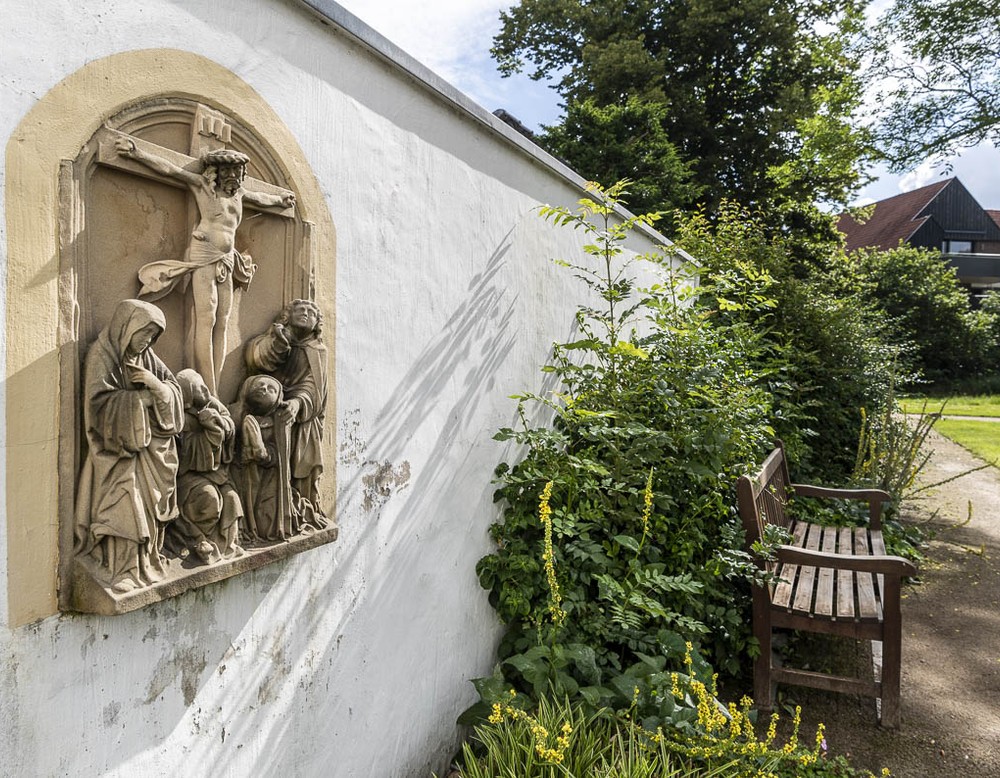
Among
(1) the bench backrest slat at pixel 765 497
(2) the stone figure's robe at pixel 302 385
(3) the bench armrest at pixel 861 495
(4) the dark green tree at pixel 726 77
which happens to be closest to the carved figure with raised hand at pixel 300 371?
(2) the stone figure's robe at pixel 302 385

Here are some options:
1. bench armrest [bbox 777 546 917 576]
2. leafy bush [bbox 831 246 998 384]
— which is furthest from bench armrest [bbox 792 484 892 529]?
leafy bush [bbox 831 246 998 384]

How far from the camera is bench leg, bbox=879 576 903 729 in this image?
315cm

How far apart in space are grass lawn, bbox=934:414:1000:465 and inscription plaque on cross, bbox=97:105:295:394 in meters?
10.9

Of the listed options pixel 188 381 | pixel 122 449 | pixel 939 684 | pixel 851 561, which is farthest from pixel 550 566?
pixel 939 684

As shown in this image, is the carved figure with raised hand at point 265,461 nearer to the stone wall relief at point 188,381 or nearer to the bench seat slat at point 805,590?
the stone wall relief at point 188,381

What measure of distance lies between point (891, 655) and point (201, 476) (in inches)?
123

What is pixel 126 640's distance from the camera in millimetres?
1473

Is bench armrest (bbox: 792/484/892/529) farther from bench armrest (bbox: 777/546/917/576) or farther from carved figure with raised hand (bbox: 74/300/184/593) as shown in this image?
carved figure with raised hand (bbox: 74/300/184/593)

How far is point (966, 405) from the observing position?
1845 centimetres

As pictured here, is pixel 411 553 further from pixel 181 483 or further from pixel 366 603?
pixel 181 483

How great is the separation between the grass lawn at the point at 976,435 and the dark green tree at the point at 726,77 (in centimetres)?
523

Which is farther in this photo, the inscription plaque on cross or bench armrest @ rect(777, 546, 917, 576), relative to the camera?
bench armrest @ rect(777, 546, 917, 576)

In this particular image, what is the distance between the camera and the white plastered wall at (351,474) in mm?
1368

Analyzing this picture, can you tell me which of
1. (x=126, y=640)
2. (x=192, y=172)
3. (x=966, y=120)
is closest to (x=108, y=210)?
(x=192, y=172)
